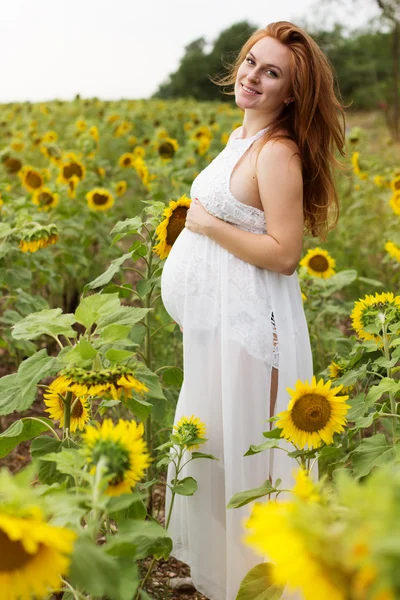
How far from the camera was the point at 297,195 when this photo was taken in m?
1.62

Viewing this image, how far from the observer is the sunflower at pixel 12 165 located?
3.73m

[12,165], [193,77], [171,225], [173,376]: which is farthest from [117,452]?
[193,77]

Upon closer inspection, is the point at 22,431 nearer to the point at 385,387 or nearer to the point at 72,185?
the point at 385,387


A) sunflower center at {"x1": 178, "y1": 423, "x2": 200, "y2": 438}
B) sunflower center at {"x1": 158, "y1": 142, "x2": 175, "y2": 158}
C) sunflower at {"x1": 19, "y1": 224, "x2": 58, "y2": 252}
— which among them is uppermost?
sunflower center at {"x1": 158, "y1": 142, "x2": 175, "y2": 158}

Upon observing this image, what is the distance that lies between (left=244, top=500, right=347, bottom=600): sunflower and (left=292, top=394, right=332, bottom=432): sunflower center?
770mm

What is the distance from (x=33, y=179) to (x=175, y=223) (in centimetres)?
180

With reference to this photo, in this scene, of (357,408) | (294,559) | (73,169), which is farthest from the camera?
(73,169)

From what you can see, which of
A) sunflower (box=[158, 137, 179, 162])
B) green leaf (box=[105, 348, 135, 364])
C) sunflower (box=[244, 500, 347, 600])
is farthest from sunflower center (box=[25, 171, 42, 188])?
sunflower (box=[244, 500, 347, 600])

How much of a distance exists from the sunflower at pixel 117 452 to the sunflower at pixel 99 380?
184 millimetres

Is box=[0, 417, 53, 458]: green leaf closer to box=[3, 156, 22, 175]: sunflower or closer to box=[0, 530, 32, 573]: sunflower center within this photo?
box=[0, 530, 32, 573]: sunflower center

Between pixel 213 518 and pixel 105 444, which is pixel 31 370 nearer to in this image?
pixel 105 444

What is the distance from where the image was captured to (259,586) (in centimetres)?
125

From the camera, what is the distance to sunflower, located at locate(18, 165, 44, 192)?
11.2 ft

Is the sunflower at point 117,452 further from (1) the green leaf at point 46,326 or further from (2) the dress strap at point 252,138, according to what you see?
(2) the dress strap at point 252,138
